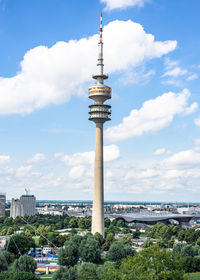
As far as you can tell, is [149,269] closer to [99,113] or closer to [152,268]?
[152,268]

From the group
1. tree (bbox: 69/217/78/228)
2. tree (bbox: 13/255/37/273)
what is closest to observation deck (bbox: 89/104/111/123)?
tree (bbox: 13/255/37/273)

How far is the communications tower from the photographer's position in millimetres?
120188

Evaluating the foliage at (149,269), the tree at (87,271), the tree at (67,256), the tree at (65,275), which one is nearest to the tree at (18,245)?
the tree at (67,256)

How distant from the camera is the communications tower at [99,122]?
120 meters

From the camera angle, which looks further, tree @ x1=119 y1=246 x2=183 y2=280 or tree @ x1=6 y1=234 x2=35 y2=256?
tree @ x1=6 y1=234 x2=35 y2=256

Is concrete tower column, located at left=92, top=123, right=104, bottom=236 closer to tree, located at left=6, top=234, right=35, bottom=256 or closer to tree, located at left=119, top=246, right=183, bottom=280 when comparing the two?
tree, located at left=6, top=234, right=35, bottom=256

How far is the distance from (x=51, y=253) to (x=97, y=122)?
4440 centimetres

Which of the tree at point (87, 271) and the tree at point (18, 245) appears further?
the tree at point (18, 245)

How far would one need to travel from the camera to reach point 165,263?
4719cm

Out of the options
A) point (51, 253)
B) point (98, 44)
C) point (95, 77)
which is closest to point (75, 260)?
point (51, 253)

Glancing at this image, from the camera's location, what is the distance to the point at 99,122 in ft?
411

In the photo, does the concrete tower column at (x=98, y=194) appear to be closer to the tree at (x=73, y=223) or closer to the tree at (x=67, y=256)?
the tree at (x=67, y=256)

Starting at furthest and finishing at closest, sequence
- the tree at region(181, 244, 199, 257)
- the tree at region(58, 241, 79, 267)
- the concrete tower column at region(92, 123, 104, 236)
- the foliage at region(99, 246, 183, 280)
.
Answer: the concrete tower column at region(92, 123, 104, 236), the tree at region(181, 244, 199, 257), the tree at region(58, 241, 79, 267), the foliage at region(99, 246, 183, 280)

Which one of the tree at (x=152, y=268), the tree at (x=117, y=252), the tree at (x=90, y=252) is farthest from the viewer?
the tree at (x=90, y=252)
